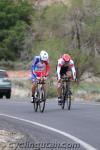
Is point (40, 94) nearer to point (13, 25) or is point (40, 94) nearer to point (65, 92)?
point (65, 92)

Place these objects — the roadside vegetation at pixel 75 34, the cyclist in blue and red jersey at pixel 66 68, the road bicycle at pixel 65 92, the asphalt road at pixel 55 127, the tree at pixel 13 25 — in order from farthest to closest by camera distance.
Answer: the tree at pixel 13 25 → the roadside vegetation at pixel 75 34 → the road bicycle at pixel 65 92 → the cyclist in blue and red jersey at pixel 66 68 → the asphalt road at pixel 55 127

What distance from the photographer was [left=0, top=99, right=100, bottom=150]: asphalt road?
10.8 metres

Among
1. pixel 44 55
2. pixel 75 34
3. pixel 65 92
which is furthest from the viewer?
pixel 75 34

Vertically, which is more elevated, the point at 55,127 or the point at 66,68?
the point at 66,68

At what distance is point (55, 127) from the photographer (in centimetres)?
1368

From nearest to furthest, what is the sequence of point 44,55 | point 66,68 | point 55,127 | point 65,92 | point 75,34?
point 55,127
point 44,55
point 66,68
point 65,92
point 75,34

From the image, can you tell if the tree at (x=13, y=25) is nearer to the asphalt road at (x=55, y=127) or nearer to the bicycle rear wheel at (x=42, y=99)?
the bicycle rear wheel at (x=42, y=99)

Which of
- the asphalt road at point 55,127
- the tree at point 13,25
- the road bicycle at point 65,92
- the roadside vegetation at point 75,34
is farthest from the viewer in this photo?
the tree at point 13,25

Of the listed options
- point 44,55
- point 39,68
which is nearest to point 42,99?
point 39,68

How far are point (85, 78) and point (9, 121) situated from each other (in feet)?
79.8

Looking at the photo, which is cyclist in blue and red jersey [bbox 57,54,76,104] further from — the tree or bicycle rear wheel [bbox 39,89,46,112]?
the tree

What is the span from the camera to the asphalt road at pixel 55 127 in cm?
1075

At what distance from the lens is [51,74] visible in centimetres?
3722

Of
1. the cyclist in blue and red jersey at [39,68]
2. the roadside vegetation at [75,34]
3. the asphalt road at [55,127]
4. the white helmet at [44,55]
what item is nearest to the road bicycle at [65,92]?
the asphalt road at [55,127]
